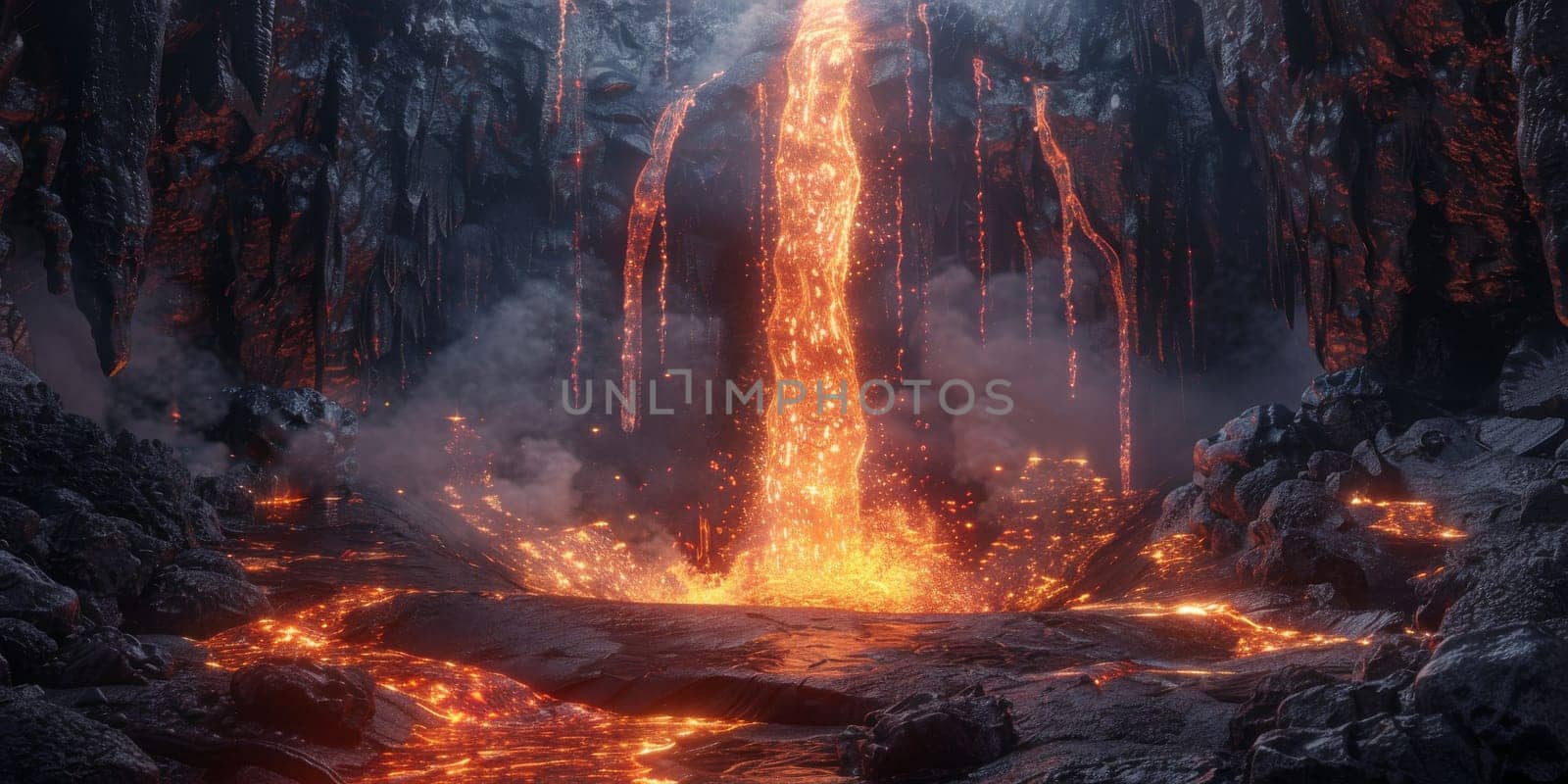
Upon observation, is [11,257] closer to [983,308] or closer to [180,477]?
[180,477]

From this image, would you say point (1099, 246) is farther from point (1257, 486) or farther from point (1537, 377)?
point (1537, 377)

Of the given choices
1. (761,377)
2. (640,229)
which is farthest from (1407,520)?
(640,229)

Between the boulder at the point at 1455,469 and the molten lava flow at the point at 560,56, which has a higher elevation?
the molten lava flow at the point at 560,56

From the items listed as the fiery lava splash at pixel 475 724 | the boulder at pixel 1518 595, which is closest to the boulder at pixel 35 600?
the fiery lava splash at pixel 475 724

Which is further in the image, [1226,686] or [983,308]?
[983,308]

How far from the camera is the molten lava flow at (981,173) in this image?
12.9 m

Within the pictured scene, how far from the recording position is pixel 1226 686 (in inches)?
151

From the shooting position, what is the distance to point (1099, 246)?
12.2m

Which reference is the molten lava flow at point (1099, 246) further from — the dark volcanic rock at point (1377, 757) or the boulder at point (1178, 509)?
the dark volcanic rock at point (1377, 757)

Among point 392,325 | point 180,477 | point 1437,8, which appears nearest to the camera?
point 1437,8

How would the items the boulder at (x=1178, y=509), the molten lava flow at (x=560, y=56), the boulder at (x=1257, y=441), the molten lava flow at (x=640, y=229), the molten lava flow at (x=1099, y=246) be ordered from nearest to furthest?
the boulder at (x=1257, y=441) < the boulder at (x=1178, y=509) < the molten lava flow at (x=1099, y=246) < the molten lava flow at (x=560, y=56) < the molten lava flow at (x=640, y=229)

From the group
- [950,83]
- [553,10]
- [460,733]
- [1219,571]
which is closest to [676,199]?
[553,10]

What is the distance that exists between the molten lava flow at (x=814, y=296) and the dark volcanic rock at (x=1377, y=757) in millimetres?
11021

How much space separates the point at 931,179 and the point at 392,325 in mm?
7492
